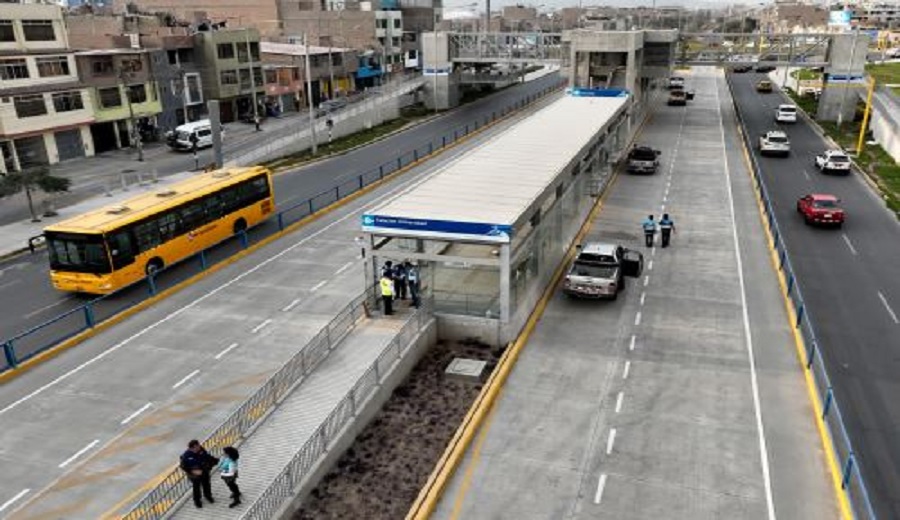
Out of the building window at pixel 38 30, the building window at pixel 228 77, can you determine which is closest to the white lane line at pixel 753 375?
the building window at pixel 228 77

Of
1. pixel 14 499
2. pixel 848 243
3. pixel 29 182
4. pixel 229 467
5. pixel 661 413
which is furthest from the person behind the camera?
pixel 29 182

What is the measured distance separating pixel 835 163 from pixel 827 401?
33552 mm

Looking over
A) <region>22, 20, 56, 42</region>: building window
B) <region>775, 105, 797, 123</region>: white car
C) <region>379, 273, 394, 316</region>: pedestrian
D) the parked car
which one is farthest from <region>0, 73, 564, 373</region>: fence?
<region>775, 105, 797, 123</region>: white car

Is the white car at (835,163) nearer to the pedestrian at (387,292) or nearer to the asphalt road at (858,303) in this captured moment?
the asphalt road at (858,303)

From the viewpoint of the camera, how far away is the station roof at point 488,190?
21.5 meters

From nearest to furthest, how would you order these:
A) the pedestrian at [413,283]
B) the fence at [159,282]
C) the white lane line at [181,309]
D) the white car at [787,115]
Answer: the white lane line at [181,309] → the pedestrian at [413,283] → the fence at [159,282] → the white car at [787,115]

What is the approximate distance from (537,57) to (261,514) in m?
70.6

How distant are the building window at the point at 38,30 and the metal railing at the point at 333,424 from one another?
4789cm

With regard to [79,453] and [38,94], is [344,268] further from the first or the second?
Answer: [38,94]

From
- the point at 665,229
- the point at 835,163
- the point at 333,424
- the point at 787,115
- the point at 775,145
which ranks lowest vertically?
the point at 787,115

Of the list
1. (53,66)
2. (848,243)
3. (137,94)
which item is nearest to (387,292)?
(848,243)

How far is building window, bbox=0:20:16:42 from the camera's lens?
171ft

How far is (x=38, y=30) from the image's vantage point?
2154 inches

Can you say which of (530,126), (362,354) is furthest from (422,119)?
(362,354)
